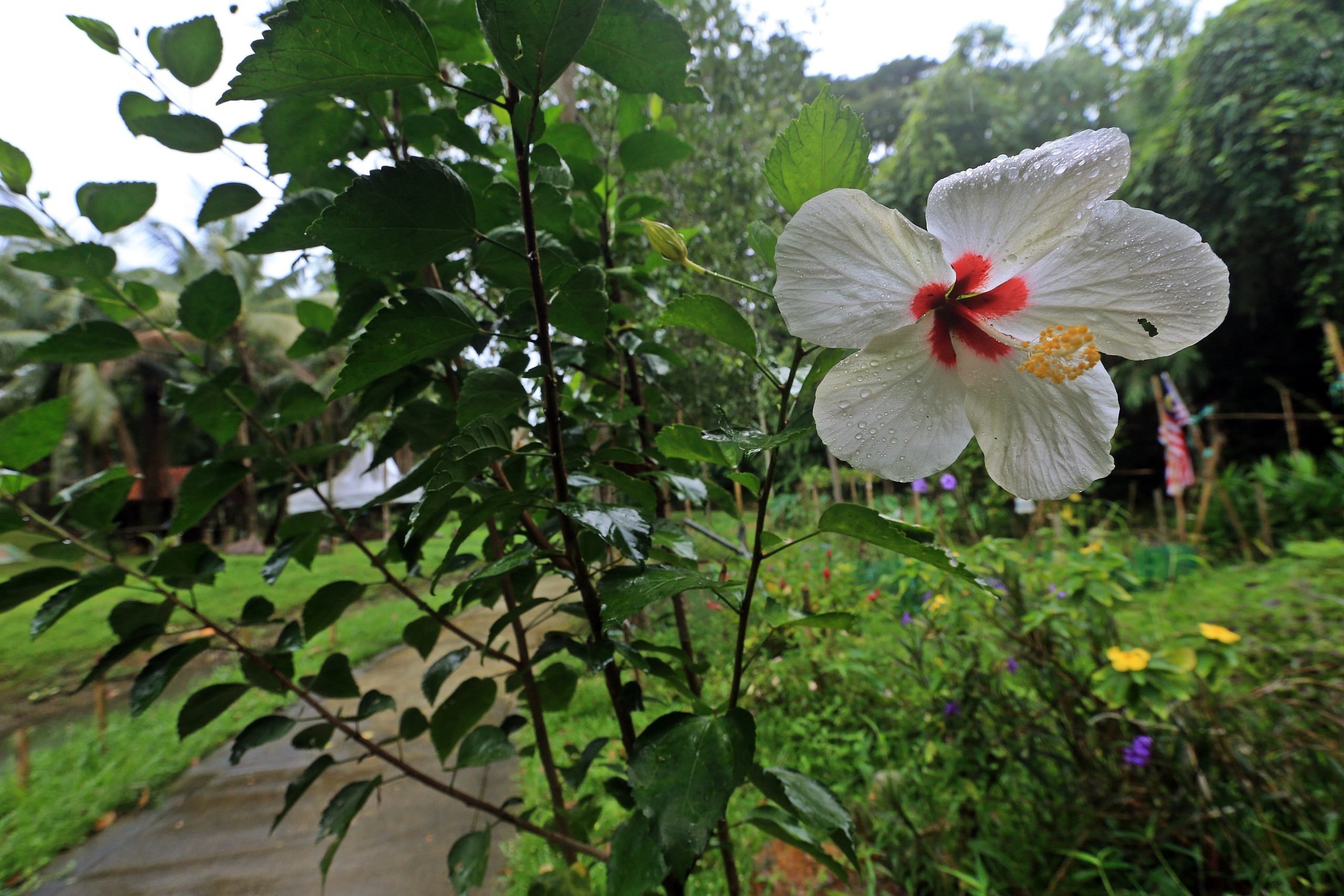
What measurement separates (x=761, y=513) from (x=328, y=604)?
0.62m

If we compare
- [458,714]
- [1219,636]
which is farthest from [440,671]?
[1219,636]

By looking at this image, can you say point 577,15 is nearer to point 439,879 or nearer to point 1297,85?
point 439,879

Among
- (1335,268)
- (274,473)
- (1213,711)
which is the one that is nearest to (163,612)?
(274,473)

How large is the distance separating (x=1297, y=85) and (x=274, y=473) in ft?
23.5

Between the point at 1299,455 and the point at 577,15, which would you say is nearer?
the point at 577,15

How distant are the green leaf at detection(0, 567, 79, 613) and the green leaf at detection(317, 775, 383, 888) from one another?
1.29 feet

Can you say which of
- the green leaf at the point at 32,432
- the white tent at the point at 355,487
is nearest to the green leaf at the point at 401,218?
the white tent at the point at 355,487

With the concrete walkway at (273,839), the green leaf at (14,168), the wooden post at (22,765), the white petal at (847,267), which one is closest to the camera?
the white petal at (847,267)

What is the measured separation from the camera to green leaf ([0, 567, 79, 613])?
656mm

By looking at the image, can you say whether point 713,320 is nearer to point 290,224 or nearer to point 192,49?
point 290,224

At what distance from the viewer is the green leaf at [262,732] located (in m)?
0.77

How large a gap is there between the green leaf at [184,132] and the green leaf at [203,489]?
0.34 meters

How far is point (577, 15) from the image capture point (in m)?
0.34

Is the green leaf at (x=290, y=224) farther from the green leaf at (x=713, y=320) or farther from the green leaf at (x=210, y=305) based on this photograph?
the green leaf at (x=713, y=320)
